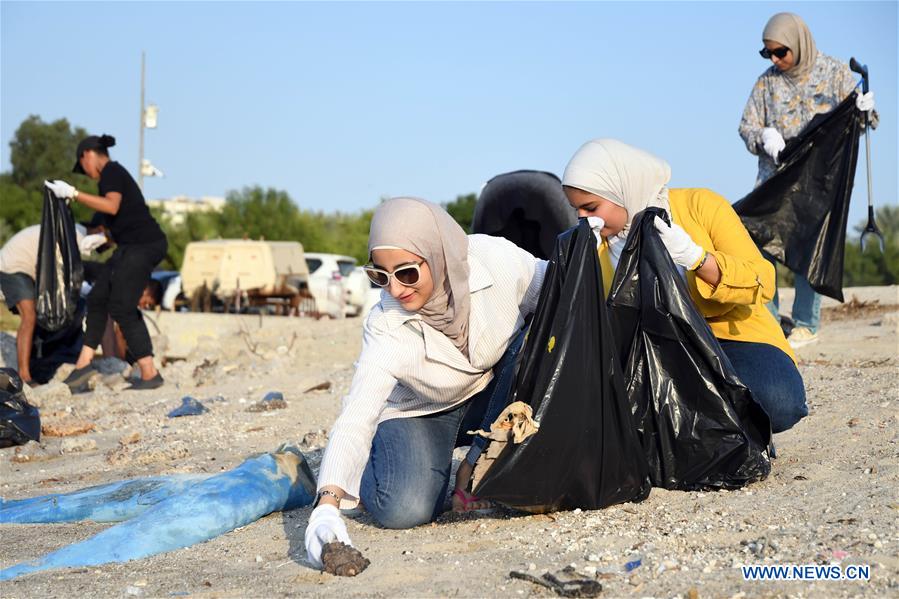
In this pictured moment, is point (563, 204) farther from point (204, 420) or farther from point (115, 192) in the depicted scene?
point (115, 192)

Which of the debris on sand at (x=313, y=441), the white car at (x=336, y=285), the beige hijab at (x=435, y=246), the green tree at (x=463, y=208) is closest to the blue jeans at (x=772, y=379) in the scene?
the beige hijab at (x=435, y=246)

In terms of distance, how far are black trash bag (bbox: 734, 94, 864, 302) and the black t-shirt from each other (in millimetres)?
4604

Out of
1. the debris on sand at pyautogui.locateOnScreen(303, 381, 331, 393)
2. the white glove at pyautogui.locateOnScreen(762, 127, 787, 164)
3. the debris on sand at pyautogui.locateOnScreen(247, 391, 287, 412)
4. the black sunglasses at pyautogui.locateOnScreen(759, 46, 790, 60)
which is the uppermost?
the black sunglasses at pyautogui.locateOnScreen(759, 46, 790, 60)

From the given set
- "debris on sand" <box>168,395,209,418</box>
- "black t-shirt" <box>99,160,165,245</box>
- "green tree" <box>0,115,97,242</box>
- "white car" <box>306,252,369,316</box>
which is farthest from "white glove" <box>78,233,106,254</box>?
"green tree" <box>0,115,97,242</box>

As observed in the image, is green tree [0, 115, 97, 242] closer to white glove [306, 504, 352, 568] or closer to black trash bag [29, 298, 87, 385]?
black trash bag [29, 298, 87, 385]

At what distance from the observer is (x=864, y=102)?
237 inches

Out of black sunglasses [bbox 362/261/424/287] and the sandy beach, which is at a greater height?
black sunglasses [bbox 362/261/424/287]

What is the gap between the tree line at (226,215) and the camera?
1220 inches

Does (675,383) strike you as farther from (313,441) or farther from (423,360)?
(313,441)

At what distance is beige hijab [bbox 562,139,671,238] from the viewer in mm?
3578

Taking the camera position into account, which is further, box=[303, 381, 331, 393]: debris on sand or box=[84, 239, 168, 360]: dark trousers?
box=[84, 239, 168, 360]: dark trousers

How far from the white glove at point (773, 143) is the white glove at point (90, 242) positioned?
548 centimetres

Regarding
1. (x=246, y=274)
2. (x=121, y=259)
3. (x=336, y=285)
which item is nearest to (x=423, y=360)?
(x=121, y=259)

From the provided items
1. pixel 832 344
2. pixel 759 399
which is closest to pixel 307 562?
pixel 759 399
